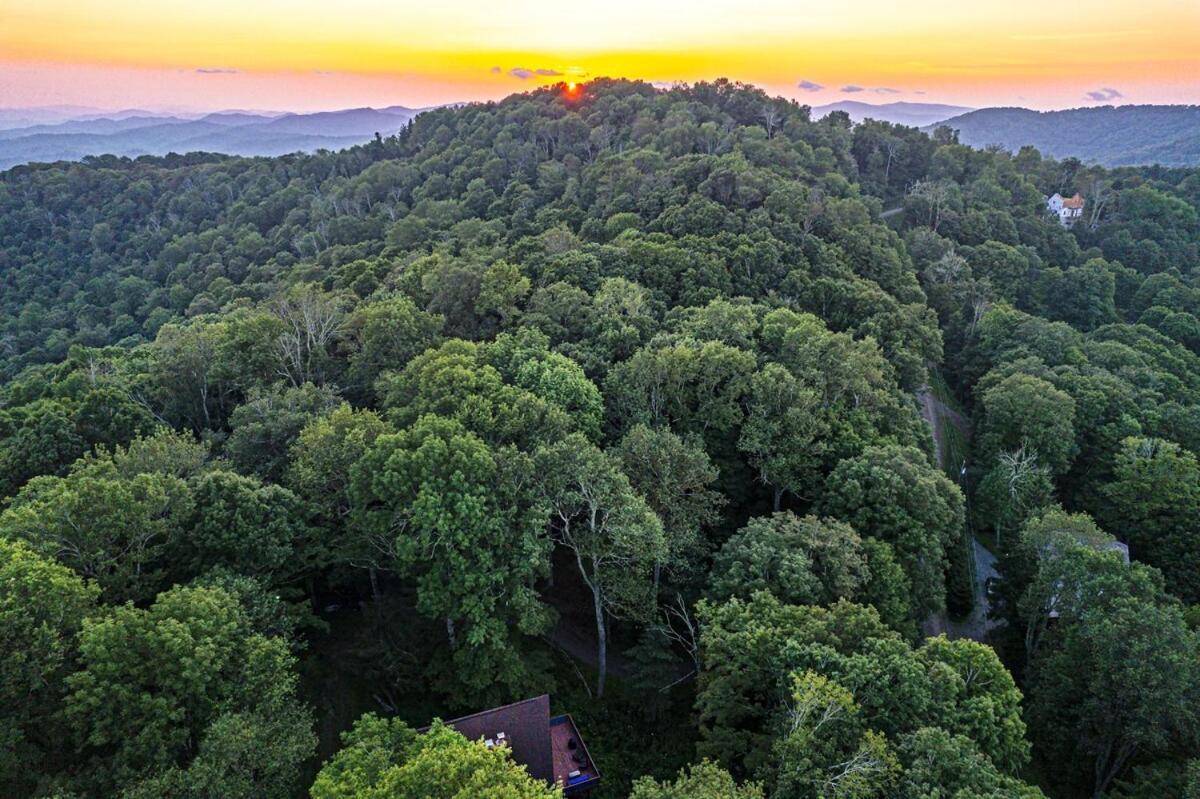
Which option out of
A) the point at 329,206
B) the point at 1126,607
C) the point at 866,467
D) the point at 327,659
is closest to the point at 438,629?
the point at 327,659

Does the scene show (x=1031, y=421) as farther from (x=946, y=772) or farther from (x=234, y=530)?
(x=234, y=530)

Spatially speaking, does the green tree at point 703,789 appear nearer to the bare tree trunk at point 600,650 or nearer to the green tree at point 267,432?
the bare tree trunk at point 600,650

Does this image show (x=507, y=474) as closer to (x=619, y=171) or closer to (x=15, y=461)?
(x=15, y=461)

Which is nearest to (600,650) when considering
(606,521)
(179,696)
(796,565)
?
(606,521)

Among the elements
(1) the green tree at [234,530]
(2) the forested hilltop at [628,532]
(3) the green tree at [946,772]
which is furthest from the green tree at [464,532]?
(3) the green tree at [946,772]

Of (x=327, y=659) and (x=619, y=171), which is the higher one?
(x=619, y=171)

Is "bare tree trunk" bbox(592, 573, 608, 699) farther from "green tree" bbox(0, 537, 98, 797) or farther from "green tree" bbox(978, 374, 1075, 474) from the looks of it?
"green tree" bbox(978, 374, 1075, 474)

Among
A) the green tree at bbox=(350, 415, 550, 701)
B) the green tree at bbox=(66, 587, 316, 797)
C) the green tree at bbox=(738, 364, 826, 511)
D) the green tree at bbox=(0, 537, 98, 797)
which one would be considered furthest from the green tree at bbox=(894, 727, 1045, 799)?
the green tree at bbox=(0, 537, 98, 797)
